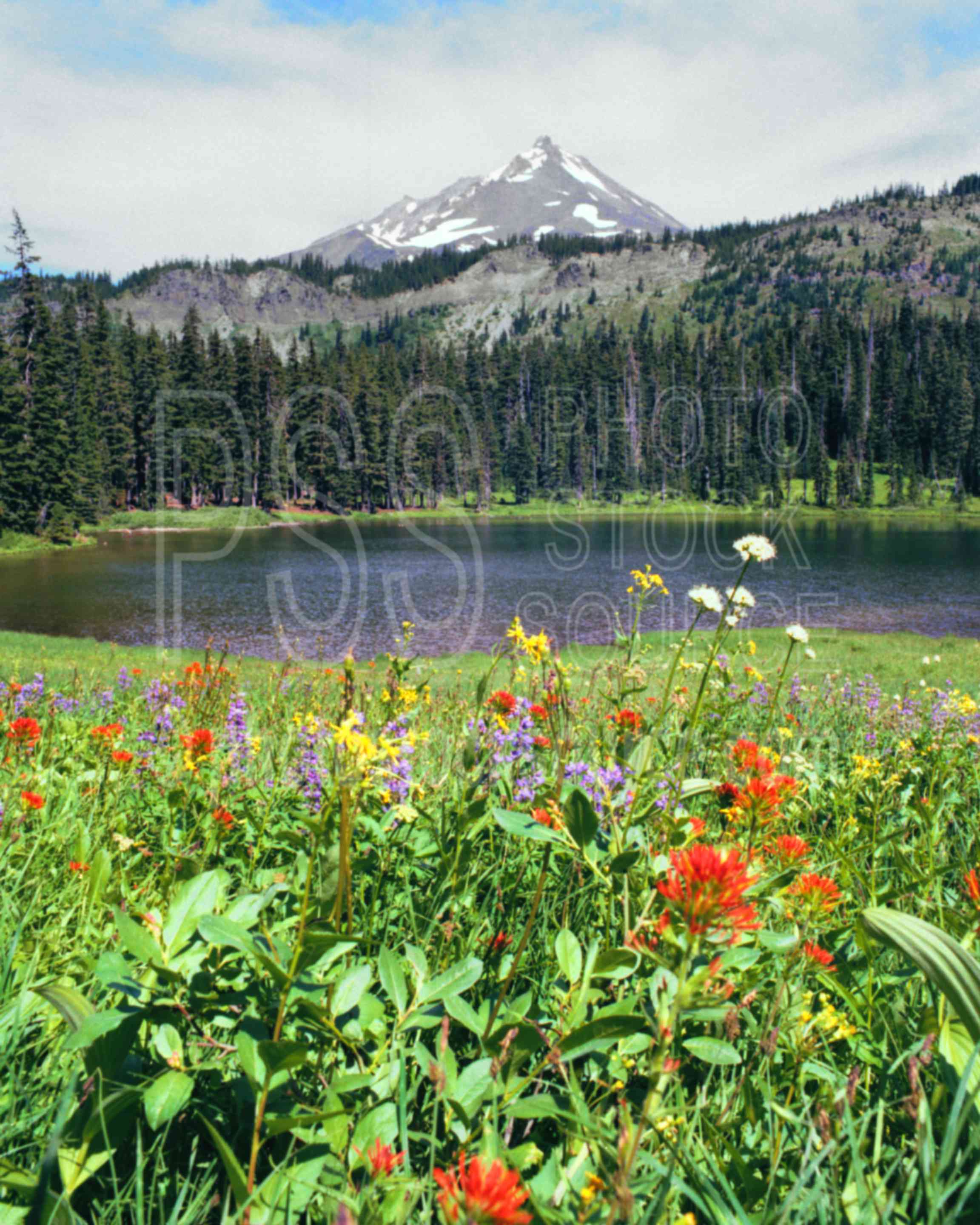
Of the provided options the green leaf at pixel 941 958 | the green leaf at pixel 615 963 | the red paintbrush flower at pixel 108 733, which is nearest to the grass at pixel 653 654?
the red paintbrush flower at pixel 108 733

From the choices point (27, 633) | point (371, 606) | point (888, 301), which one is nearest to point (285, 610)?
point (371, 606)

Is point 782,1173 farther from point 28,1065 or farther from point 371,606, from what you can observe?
point 371,606

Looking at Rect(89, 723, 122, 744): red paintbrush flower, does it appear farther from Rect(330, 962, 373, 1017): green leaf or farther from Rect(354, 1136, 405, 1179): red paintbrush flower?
Rect(354, 1136, 405, 1179): red paintbrush flower

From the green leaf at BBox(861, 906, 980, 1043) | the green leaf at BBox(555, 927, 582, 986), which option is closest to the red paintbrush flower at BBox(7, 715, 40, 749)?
the green leaf at BBox(555, 927, 582, 986)

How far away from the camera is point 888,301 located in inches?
6348

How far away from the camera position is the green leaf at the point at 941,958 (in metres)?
1.08

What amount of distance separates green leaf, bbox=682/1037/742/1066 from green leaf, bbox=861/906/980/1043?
34cm

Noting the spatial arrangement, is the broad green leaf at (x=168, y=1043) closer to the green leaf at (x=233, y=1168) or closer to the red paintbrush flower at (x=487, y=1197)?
the green leaf at (x=233, y=1168)

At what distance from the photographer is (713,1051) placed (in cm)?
126

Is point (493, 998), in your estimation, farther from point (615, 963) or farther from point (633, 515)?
point (633, 515)

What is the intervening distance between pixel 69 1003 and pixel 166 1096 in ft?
0.67

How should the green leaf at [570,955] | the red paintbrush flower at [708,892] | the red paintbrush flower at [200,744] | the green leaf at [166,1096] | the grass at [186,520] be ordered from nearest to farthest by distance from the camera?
the red paintbrush flower at [708,892]
the green leaf at [166,1096]
the green leaf at [570,955]
the red paintbrush flower at [200,744]
the grass at [186,520]

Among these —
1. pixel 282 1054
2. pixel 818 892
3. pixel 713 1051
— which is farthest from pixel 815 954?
pixel 282 1054

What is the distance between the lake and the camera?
23797mm
